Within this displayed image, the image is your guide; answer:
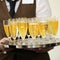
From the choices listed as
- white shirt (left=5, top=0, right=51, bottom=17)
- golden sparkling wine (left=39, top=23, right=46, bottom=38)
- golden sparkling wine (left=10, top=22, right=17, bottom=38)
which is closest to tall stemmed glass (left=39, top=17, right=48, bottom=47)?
golden sparkling wine (left=39, top=23, right=46, bottom=38)

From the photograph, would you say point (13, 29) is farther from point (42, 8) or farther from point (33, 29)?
point (42, 8)

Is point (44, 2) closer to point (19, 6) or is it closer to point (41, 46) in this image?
point (19, 6)

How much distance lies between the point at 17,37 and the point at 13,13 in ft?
1.07

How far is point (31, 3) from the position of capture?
1677 millimetres

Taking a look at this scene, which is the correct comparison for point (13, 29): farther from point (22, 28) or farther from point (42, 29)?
point (42, 29)

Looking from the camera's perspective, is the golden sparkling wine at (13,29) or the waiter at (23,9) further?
the waiter at (23,9)

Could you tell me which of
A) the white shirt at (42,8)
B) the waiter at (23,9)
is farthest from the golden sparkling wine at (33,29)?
the white shirt at (42,8)

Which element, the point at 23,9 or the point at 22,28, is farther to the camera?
the point at 23,9

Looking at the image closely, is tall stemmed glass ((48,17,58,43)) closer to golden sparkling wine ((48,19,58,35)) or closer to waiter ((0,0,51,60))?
golden sparkling wine ((48,19,58,35))

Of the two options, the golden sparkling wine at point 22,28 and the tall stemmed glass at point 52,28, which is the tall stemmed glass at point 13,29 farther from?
the tall stemmed glass at point 52,28

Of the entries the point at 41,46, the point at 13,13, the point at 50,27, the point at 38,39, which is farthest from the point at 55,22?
the point at 13,13

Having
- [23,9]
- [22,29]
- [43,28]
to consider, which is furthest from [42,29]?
[23,9]

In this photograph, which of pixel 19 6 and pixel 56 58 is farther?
pixel 56 58

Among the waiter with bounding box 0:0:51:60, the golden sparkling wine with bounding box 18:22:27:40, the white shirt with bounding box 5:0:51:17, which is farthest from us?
the white shirt with bounding box 5:0:51:17
